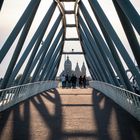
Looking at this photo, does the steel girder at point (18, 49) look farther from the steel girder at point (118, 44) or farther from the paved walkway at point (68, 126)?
the paved walkway at point (68, 126)

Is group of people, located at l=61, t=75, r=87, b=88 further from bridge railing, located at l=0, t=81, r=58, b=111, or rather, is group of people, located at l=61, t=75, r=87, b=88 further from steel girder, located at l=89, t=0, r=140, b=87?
steel girder, located at l=89, t=0, r=140, b=87

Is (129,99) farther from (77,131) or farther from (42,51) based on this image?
(42,51)

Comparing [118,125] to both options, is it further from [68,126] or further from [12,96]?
[12,96]

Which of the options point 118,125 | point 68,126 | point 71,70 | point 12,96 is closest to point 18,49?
point 12,96

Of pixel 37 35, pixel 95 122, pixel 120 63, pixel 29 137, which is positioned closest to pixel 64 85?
pixel 37 35

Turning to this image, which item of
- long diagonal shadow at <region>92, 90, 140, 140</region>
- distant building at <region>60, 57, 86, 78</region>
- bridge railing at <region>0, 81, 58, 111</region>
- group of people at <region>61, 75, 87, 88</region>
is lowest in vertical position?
long diagonal shadow at <region>92, 90, 140, 140</region>

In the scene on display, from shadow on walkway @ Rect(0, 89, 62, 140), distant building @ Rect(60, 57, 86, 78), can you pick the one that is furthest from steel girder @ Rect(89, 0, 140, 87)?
distant building @ Rect(60, 57, 86, 78)

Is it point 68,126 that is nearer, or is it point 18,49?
point 68,126

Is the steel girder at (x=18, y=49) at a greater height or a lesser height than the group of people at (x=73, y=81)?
lesser

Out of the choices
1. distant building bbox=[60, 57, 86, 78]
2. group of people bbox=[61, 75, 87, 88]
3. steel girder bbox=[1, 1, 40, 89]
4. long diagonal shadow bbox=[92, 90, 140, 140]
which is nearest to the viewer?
long diagonal shadow bbox=[92, 90, 140, 140]

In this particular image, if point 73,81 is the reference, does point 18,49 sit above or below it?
below

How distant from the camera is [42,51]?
37.4 meters

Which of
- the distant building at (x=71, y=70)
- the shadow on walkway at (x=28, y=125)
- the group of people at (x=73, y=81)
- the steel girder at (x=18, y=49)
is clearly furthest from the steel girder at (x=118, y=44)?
the distant building at (x=71, y=70)

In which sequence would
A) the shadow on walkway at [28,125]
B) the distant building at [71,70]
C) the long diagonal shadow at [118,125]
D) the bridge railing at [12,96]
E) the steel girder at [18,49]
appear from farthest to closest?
1. the distant building at [71,70]
2. the steel girder at [18,49]
3. the bridge railing at [12,96]
4. the long diagonal shadow at [118,125]
5. the shadow on walkway at [28,125]
